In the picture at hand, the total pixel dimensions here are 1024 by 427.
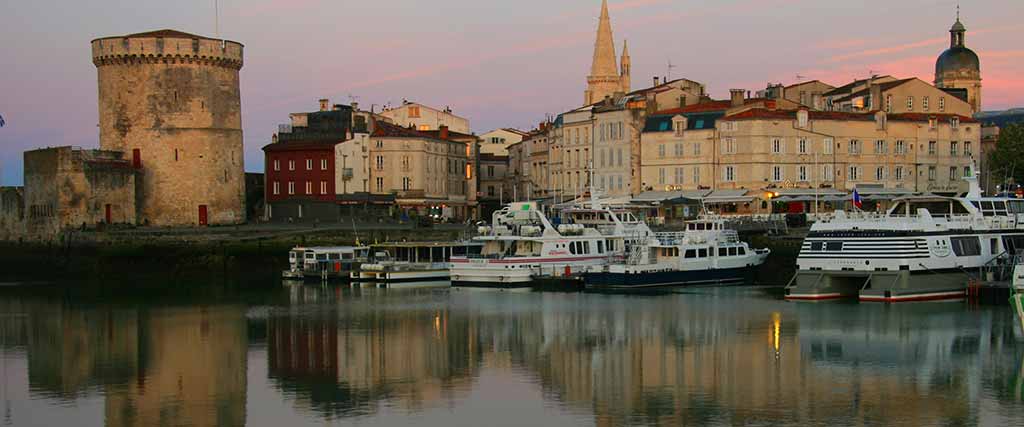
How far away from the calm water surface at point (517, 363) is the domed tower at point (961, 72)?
162 feet

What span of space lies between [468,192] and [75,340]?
46.5 meters

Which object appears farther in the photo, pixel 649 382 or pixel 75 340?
pixel 75 340

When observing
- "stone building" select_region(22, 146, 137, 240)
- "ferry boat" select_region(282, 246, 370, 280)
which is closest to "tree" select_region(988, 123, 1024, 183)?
"ferry boat" select_region(282, 246, 370, 280)

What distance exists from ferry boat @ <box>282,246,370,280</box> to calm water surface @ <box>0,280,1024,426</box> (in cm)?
988

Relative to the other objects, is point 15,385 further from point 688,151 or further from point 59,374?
point 688,151

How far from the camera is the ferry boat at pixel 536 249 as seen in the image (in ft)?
157

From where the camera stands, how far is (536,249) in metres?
48.5

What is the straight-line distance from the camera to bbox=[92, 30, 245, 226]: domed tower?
218 feet

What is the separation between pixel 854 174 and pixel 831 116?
9.78ft

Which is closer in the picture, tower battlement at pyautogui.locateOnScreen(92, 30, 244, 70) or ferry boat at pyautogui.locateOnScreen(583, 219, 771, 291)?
ferry boat at pyautogui.locateOnScreen(583, 219, 771, 291)

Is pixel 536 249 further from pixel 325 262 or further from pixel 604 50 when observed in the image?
pixel 604 50

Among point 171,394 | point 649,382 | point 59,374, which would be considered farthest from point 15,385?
point 649,382

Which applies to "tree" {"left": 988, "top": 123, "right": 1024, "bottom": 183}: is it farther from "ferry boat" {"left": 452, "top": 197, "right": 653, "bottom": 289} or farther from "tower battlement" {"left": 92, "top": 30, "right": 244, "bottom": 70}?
"tower battlement" {"left": 92, "top": 30, "right": 244, "bottom": 70}

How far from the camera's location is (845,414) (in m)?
23.0
